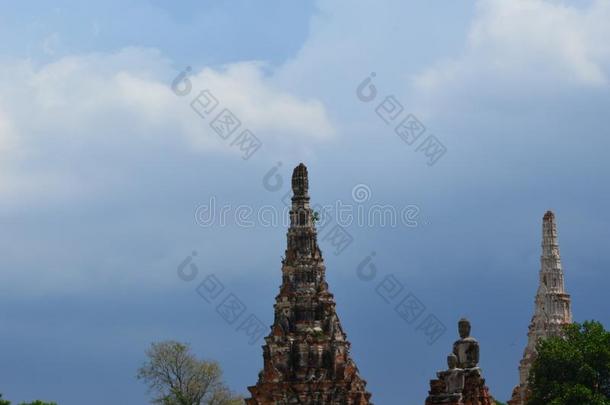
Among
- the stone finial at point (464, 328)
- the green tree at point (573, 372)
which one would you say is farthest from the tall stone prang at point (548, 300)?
the stone finial at point (464, 328)

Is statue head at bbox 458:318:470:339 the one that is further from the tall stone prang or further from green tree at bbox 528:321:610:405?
the tall stone prang

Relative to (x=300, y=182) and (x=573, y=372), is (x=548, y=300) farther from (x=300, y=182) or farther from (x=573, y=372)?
(x=300, y=182)

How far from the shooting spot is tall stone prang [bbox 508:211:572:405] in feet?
324

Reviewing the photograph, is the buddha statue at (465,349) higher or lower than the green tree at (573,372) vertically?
lower

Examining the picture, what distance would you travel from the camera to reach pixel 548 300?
101 m

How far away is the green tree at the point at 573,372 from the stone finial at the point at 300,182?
16170 millimetres

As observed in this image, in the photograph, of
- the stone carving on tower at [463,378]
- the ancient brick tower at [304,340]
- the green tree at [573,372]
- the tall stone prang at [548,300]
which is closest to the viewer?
the stone carving on tower at [463,378]

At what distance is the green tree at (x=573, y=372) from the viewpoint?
75.0 m

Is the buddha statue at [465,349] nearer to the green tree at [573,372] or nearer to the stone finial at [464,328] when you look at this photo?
the stone finial at [464,328]

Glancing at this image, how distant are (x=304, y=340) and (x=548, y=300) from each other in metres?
31.8

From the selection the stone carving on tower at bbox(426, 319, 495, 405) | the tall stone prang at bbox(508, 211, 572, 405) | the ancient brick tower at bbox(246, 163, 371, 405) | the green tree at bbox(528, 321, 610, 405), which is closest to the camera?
the stone carving on tower at bbox(426, 319, 495, 405)

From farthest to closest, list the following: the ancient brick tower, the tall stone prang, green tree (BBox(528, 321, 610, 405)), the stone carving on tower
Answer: the tall stone prang → green tree (BBox(528, 321, 610, 405)) → the ancient brick tower → the stone carving on tower

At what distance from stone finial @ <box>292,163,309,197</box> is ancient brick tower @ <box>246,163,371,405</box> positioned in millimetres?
55

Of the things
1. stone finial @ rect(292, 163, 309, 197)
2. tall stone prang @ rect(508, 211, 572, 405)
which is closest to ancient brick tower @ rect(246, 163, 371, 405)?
stone finial @ rect(292, 163, 309, 197)
